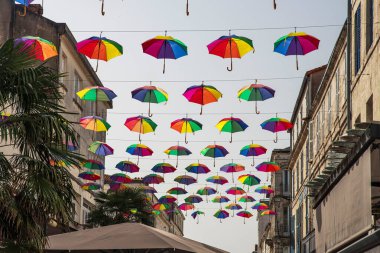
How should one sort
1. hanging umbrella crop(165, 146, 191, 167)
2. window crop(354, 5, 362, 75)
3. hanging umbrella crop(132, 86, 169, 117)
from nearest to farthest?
1. window crop(354, 5, 362, 75)
2. hanging umbrella crop(132, 86, 169, 117)
3. hanging umbrella crop(165, 146, 191, 167)

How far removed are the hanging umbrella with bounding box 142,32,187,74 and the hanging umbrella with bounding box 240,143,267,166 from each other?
37.4 feet

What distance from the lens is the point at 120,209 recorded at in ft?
124

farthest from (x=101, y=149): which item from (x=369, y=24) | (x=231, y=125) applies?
(x=369, y=24)

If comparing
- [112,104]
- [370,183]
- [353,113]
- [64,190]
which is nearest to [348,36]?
[353,113]

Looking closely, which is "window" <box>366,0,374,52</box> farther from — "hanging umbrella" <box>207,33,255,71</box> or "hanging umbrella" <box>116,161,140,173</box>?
"hanging umbrella" <box>116,161,140,173</box>

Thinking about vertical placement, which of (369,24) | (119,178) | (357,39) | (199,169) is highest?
(357,39)

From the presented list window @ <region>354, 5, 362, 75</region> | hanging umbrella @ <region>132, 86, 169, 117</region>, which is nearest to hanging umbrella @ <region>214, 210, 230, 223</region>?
hanging umbrella @ <region>132, 86, 169, 117</region>

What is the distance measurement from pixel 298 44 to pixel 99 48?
18.4 feet

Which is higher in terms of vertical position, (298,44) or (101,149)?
(298,44)

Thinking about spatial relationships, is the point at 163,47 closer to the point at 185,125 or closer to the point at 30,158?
the point at 185,125

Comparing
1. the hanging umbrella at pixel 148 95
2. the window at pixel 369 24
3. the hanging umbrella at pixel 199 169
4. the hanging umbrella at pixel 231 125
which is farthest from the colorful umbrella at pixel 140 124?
the window at pixel 369 24

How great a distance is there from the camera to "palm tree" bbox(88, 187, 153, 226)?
37.3 m

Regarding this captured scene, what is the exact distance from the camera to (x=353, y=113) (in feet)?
79.3

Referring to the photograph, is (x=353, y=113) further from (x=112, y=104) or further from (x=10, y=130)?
(x=112, y=104)
